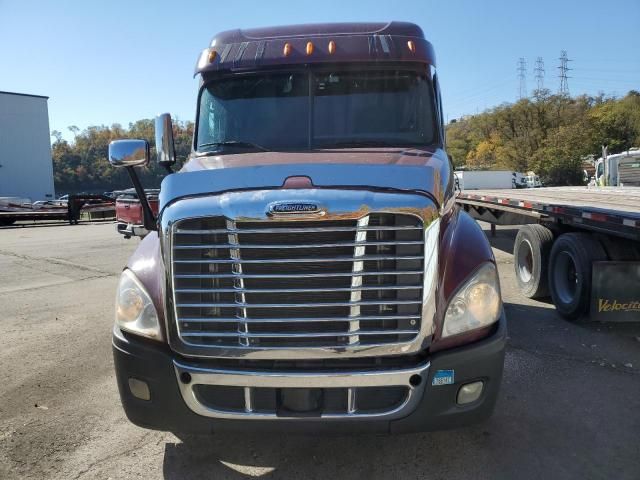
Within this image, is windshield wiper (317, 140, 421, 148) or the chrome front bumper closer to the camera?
the chrome front bumper

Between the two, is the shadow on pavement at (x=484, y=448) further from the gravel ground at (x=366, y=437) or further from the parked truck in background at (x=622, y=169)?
the parked truck in background at (x=622, y=169)

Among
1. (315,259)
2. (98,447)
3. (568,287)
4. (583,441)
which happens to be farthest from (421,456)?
(568,287)

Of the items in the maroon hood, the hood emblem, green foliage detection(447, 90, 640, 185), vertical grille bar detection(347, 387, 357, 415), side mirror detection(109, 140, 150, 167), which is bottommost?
vertical grille bar detection(347, 387, 357, 415)

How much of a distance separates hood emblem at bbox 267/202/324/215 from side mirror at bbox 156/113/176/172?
2146 mm

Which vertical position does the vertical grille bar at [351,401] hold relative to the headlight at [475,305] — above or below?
below

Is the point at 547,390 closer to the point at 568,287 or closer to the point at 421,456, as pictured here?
the point at 421,456

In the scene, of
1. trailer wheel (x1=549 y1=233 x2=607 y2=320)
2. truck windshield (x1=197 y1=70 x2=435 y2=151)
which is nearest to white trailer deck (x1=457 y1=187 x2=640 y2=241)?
trailer wheel (x1=549 y1=233 x2=607 y2=320)

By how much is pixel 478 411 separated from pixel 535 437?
92 cm

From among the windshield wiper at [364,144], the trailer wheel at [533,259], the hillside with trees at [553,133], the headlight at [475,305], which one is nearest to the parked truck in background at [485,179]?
the hillside with trees at [553,133]

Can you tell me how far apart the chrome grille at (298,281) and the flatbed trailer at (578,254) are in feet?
9.69

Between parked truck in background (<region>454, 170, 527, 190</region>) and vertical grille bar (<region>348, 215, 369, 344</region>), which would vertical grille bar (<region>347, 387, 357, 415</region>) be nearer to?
vertical grille bar (<region>348, 215, 369, 344</region>)

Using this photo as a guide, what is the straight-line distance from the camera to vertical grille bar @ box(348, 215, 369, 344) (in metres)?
2.50

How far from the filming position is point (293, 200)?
2.50m

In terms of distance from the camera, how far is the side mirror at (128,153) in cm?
348
